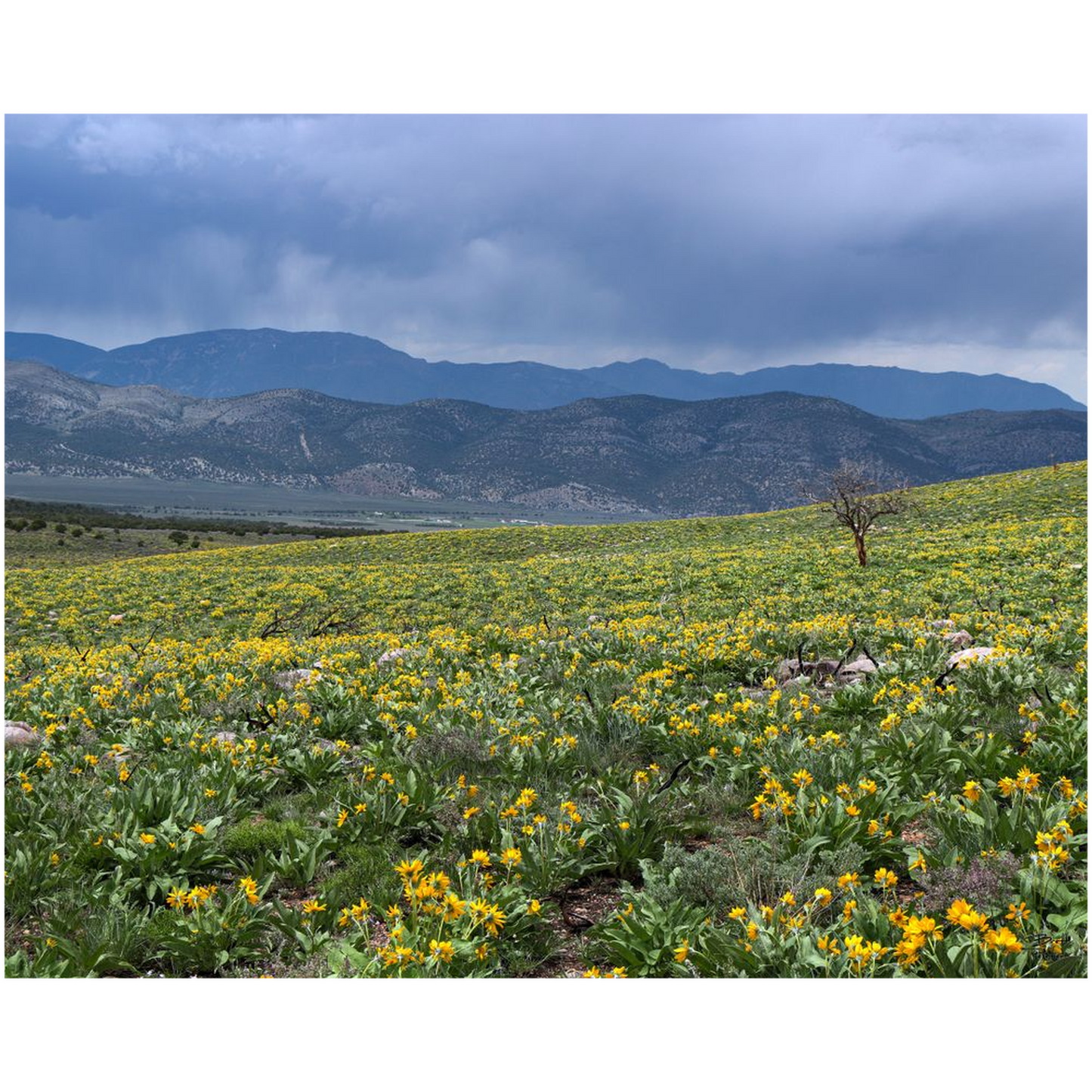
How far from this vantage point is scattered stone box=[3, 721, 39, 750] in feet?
24.7

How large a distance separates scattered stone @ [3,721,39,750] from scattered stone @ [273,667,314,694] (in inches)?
103

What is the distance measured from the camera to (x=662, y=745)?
6570mm

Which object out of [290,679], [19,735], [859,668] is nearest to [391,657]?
[290,679]

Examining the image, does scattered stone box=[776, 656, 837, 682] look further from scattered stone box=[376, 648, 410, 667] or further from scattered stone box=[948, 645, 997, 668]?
scattered stone box=[376, 648, 410, 667]

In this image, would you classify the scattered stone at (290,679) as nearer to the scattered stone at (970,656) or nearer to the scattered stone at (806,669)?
the scattered stone at (806,669)

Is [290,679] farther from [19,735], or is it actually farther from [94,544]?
[94,544]

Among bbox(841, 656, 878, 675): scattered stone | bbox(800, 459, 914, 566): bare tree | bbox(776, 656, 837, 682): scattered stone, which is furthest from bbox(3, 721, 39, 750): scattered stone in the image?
bbox(800, 459, 914, 566): bare tree

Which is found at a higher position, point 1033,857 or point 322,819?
point 1033,857

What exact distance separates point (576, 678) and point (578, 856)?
419cm

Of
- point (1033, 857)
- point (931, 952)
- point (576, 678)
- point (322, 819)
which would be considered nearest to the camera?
point (931, 952)

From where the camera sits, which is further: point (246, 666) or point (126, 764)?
point (246, 666)

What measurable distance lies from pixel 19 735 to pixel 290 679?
9.77 feet

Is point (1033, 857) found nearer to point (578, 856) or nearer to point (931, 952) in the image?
point (931, 952)

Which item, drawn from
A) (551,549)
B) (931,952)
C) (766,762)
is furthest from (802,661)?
(551,549)
